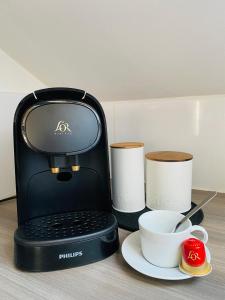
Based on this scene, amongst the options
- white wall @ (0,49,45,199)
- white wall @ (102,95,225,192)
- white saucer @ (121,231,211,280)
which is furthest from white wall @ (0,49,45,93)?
white saucer @ (121,231,211,280)

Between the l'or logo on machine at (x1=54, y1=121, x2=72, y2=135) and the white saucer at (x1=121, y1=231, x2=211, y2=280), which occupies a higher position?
the l'or logo on machine at (x1=54, y1=121, x2=72, y2=135)

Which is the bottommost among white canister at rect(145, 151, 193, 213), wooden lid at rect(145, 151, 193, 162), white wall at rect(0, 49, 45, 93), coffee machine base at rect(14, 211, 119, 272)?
coffee machine base at rect(14, 211, 119, 272)

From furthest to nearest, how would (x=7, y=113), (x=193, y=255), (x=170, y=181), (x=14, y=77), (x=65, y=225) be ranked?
1. (x=14, y=77)
2. (x=7, y=113)
3. (x=170, y=181)
4. (x=65, y=225)
5. (x=193, y=255)

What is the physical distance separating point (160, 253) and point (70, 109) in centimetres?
34

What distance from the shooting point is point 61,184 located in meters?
0.64

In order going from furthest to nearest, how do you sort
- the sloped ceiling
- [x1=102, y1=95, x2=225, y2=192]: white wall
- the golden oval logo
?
[x1=102, y1=95, x2=225, y2=192]: white wall, the sloped ceiling, the golden oval logo

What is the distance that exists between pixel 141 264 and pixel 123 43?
59 cm

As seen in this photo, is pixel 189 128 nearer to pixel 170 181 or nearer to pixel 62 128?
pixel 170 181

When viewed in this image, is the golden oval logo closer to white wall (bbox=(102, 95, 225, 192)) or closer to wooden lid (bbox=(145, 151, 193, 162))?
wooden lid (bbox=(145, 151, 193, 162))

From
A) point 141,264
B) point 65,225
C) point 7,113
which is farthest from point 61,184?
point 7,113

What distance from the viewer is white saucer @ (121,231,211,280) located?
448 mm

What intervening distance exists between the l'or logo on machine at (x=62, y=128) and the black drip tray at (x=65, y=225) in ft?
0.68

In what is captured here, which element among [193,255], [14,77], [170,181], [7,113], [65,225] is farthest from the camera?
[14,77]

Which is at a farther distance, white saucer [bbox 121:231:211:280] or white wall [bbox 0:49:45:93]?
white wall [bbox 0:49:45:93]
